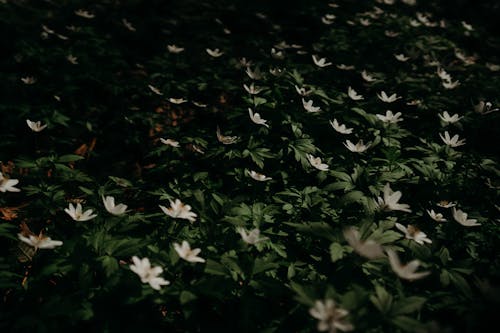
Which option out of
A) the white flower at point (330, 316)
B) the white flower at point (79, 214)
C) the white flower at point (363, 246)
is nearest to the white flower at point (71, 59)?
the white flower at point (79, 214)

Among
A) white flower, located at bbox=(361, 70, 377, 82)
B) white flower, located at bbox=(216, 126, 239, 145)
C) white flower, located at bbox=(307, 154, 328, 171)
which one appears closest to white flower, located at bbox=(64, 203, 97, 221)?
white flower, located at bbox=(216, 126, 239, 145)

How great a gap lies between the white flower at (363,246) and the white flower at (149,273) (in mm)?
912

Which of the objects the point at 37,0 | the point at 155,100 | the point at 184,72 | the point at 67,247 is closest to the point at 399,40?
the point at 184,72

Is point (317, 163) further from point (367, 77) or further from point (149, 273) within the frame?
point (367, 77)

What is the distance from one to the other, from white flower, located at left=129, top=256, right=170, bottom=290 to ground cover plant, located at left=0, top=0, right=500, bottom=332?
0.04ft

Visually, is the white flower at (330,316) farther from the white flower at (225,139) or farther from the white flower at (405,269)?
the white flower at (225,139)

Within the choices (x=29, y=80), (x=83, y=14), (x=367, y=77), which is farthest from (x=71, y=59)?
(x=367, y=77)

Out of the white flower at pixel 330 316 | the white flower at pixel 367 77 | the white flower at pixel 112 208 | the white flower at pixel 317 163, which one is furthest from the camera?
the white flower at pixel 367 77

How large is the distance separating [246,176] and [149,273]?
1.19 m

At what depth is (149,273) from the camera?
5.98 ft

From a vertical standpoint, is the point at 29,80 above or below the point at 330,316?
below

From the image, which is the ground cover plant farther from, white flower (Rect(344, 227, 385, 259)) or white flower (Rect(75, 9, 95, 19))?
white flower (Rect(75, 9, 95, 19))

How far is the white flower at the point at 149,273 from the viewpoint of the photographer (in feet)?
5.84

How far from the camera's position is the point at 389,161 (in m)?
2.82
